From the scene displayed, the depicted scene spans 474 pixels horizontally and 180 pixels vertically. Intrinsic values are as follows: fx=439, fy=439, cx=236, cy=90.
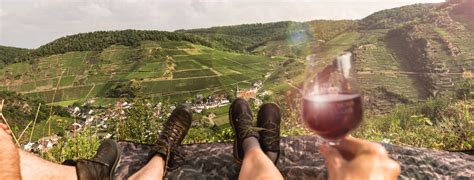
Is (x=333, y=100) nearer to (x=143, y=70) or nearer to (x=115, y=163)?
(x=115, y=163)

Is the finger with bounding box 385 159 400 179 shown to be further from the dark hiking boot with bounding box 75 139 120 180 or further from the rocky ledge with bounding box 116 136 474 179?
the dark hiking boot with bounding box 75 139 120 180

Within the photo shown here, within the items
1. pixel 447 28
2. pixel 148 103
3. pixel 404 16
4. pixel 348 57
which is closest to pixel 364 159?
pixel 348 57

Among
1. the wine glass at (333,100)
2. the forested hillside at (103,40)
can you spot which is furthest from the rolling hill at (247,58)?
the wine glass at (333,100)

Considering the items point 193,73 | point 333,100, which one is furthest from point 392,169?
point 193,73

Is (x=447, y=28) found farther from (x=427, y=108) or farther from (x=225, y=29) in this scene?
(x=225, y=29)

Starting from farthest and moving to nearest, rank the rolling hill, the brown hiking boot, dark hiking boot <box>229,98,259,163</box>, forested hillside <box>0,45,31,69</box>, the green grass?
1. forested hillside <box>0,45,31,69</box>
2. the green grass
3. the rolling hill
4. the brown hiking boot
5. dark hiking boot <box>229,98,259,163</box>

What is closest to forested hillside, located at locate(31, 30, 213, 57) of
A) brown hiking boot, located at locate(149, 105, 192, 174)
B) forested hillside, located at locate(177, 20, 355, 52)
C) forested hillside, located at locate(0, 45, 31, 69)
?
forested hillside, located at locate(0, 45, 31, 69)
